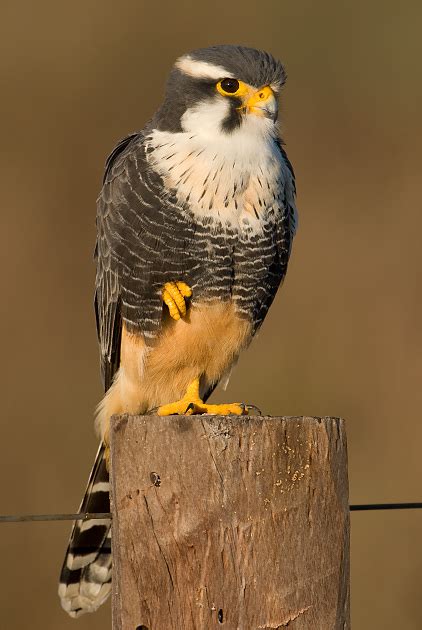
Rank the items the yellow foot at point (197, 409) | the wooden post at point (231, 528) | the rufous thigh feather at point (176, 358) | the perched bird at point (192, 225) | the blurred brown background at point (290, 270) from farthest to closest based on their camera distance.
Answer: the blurred brown background at point (290, 270) < the rufous thigh feather at point (176, 358) < the perched bird at point (192, 225) < the yellow foot at point (197, 409) < the wooden post at point (231, 528)

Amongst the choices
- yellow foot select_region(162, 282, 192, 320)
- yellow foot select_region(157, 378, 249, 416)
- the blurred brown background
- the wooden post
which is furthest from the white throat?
the blurred brown background

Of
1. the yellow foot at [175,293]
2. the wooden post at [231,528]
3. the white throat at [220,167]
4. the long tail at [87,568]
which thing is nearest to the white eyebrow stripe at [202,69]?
the white throat at [220,167]

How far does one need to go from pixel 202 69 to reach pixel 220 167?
379 mm

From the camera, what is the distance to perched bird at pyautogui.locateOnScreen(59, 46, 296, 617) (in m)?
4.00

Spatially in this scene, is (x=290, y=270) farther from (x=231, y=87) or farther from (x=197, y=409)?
(x=197, y=409)

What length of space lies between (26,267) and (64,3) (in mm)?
2370

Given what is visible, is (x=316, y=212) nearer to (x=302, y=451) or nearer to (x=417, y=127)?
(x=417, y=127)

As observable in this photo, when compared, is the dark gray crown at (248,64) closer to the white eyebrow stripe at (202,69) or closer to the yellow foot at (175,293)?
the white eyebrow stripe at (202,69)

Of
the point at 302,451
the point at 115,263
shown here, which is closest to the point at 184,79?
the point at 115,263

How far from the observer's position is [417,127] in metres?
7.00

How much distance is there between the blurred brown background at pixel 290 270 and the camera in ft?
18.7

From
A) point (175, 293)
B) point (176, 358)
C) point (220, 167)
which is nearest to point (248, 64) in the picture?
point (220, 167)

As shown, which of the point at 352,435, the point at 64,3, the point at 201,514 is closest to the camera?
the point at 201,514

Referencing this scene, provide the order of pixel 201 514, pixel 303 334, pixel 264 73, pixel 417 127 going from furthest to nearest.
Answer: pixel 417 127
pixel 303 334
pixel 264 73
pixel 201 514
